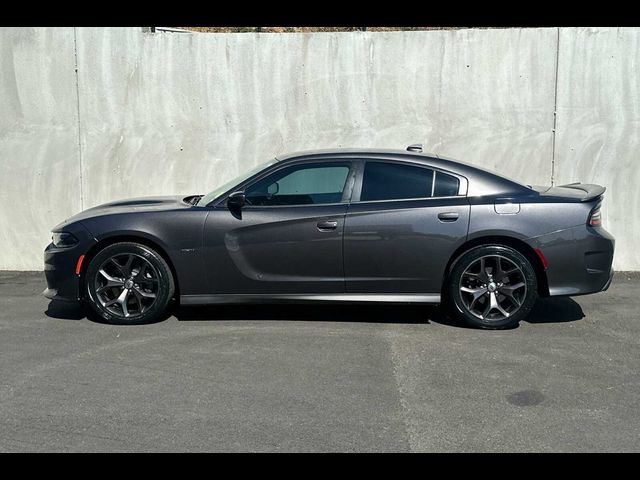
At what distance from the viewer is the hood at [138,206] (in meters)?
6.82

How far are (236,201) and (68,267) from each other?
159cm

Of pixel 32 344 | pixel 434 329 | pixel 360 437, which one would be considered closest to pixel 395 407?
pixel 360 437

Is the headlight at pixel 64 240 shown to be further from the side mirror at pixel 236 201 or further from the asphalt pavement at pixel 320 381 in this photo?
the side mirror at pixel 236 201

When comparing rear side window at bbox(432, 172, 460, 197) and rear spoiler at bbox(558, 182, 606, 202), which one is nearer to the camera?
rear spoiler at bbox(558, 182, 606, 202)

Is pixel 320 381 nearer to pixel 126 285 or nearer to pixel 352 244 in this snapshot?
pixel 352 244

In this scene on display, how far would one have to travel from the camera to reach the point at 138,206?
23.1ft

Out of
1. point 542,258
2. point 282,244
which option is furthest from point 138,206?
point 542,258

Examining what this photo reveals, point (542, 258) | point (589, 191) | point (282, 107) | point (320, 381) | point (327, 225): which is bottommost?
point (320, 381)

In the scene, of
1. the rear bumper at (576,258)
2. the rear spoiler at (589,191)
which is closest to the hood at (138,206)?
the rear bumper at (576,258)

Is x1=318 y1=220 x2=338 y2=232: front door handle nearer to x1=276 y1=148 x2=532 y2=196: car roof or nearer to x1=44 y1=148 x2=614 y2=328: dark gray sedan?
x1=44 y1=148 x2=614 y2=328: dark gray sedan

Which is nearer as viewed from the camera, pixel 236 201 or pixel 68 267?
pixel 236 201

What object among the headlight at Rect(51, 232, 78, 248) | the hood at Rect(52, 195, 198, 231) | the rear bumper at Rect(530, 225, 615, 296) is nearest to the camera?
the rear bumper at Rect(530, 225, 615, 296)

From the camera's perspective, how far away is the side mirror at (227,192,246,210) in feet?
21.5

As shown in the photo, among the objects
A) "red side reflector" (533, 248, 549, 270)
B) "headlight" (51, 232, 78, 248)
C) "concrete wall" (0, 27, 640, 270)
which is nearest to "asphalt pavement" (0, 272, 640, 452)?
"red side reflector" (533, 248, 549, 270)
